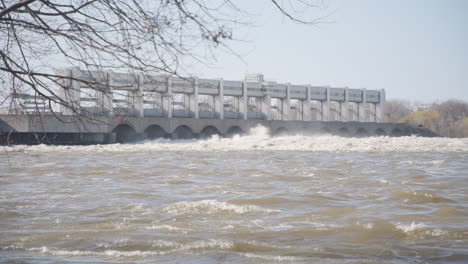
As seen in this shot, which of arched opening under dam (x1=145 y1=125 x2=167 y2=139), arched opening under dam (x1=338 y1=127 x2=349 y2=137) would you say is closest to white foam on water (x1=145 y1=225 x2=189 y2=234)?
arched opening under dam (x1=145 y1=125 x2=167 y2=139)

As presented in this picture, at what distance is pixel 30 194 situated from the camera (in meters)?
7.23

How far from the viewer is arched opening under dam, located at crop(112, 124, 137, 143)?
32.8 meters

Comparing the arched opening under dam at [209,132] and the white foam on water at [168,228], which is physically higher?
the arched opening under dam at [209,132]

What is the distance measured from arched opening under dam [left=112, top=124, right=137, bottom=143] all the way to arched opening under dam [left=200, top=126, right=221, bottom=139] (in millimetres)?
5540

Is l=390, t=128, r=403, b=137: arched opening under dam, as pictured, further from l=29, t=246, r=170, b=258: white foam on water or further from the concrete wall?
l=29, t=246, r=170, b=258: white foam on water

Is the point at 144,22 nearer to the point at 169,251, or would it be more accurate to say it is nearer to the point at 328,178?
the point at 169,251

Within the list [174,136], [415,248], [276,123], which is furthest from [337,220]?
[276,123]

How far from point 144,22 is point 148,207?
325cm

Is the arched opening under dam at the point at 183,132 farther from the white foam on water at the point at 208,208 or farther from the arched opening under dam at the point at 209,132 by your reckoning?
the white foam on water at the point at 208,208

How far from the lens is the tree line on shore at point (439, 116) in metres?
64.0

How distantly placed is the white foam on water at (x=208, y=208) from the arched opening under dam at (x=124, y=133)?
27175 millimetres

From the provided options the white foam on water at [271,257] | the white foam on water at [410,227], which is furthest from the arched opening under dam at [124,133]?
the white foam on water at [271,257]

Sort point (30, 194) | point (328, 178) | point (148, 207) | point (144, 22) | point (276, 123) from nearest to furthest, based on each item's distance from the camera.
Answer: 1. point (144, 22)
2. point (148, 207)
3. point (30, 194)
4. point (328, 178)
5. point (276, 123)

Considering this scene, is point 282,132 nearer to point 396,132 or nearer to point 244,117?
point 244,117
